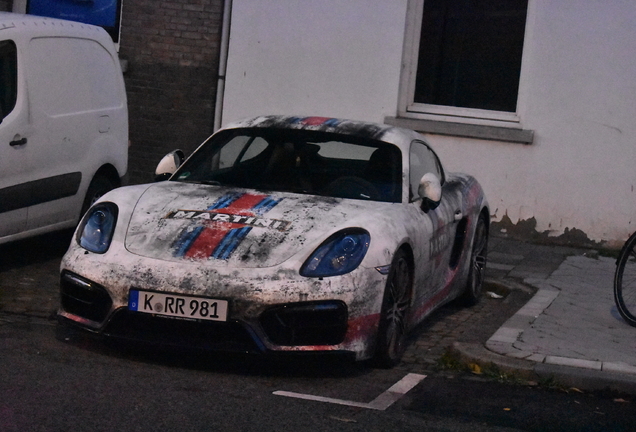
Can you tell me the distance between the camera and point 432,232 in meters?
6.76

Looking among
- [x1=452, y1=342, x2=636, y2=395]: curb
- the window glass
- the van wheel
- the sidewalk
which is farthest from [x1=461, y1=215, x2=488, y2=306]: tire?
the window glass

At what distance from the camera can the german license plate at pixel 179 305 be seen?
543cm

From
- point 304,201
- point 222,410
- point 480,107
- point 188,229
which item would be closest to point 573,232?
point 480,107

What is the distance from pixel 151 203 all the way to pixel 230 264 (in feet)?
2.86

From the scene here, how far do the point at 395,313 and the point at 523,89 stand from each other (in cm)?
624

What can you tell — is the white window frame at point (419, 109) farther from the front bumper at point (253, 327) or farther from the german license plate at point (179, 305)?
the german license plate at point (179, 305)

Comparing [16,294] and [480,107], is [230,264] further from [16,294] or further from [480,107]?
[480,107]

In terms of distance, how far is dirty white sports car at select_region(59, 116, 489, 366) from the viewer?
547cm

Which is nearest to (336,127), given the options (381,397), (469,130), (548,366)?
(548,366)

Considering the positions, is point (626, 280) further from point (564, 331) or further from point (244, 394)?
point (244, 394)

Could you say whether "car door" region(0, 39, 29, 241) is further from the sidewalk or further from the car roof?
the sidewalk

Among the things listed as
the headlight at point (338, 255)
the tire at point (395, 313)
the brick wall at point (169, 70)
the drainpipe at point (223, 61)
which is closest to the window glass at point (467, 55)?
the drainpipe at point (223, 61)

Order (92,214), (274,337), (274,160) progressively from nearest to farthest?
1. (274,337)
2. (92,214)
3. (274,160)

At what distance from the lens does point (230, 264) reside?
5527 millimetres
